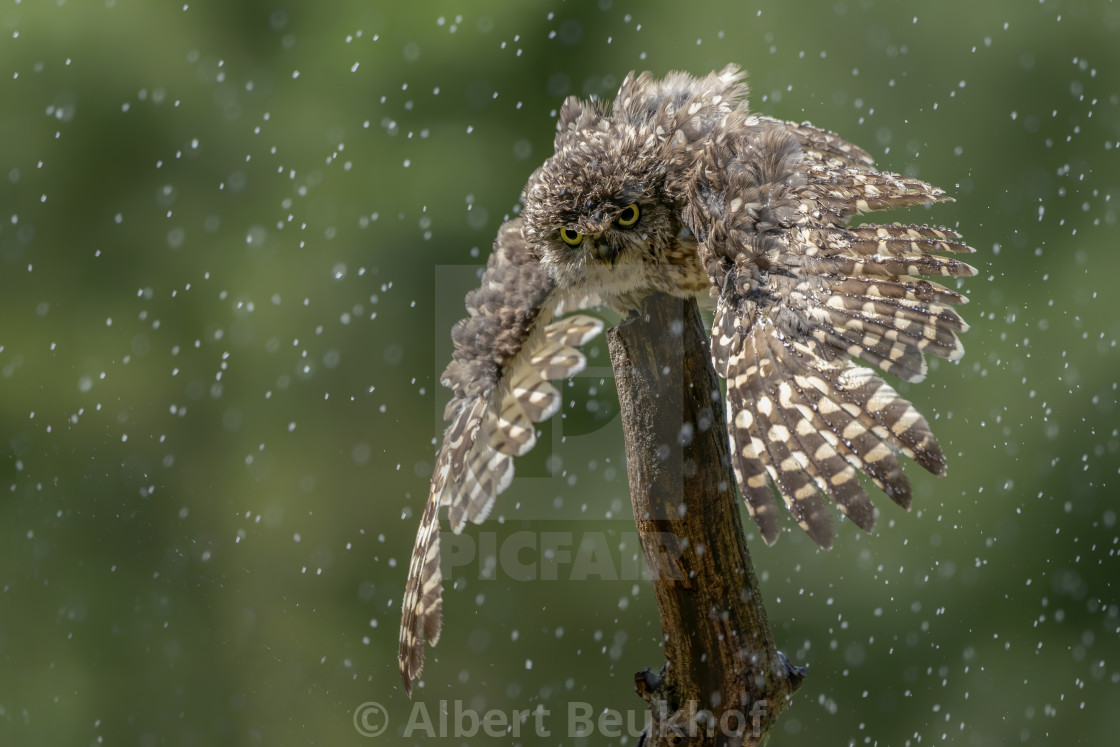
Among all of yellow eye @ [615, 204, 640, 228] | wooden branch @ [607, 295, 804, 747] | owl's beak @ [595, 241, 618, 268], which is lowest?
wooden branch @ [607, 295, 804, 747]

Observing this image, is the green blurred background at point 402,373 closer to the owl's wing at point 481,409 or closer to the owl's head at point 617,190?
the owl's wing at point 481,409

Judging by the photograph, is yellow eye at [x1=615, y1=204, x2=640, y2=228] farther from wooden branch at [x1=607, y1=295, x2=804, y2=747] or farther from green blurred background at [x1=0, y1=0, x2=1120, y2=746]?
green blurred background at [x1=0, y1=0, x2=1120, y2=746]

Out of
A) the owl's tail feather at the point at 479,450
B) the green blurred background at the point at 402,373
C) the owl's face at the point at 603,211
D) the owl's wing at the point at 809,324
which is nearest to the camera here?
the owl's wing at the point at 809,324

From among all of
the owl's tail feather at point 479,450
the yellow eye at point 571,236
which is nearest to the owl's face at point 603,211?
the yellow eye at point 571,236

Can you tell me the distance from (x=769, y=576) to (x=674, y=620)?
172cm

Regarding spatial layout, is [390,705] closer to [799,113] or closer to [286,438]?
[286,438]

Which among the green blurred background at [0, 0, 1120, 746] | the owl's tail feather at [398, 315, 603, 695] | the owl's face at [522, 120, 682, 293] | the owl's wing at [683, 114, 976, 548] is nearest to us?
the owl's wing at [683, 114, 976, 548]

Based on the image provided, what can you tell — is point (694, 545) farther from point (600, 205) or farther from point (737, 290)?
point (600, 205)

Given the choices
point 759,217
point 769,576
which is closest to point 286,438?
point 769,576

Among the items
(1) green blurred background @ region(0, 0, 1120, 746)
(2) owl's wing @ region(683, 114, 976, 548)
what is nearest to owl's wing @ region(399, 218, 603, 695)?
(2) owl's wing @ region(683, 114, 976, 548)

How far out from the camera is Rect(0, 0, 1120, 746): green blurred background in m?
2.94

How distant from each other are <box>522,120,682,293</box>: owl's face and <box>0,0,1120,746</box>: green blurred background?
1540mm

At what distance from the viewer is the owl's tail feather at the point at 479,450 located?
150cm

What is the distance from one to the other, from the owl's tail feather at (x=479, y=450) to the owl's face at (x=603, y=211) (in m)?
0.20
